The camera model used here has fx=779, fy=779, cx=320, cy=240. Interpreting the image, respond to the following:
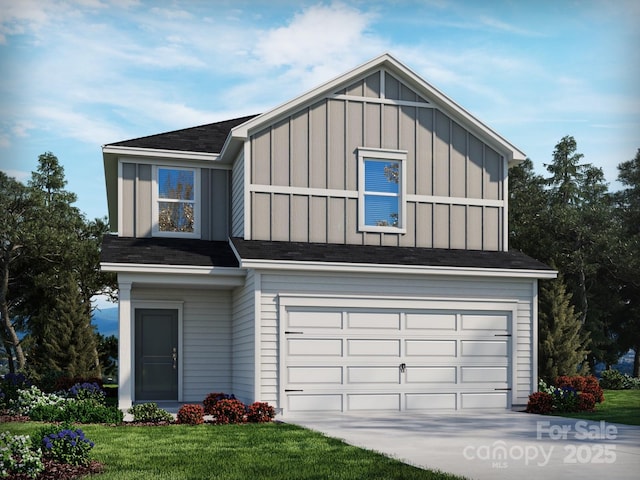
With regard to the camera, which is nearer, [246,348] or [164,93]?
[164,93]

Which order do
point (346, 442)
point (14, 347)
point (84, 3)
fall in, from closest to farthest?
point (84, 3) → point (346, 442) → point (14, 347)

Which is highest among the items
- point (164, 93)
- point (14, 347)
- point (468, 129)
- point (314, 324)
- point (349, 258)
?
point (468, 129)

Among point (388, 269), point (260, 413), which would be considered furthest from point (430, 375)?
point (260, 413)

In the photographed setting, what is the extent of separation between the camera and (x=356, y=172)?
17047 mm

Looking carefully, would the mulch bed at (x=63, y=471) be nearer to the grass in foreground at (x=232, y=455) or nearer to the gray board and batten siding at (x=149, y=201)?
the grass in foreground at (x=232, y=455)

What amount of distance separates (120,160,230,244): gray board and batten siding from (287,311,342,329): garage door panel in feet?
13.3

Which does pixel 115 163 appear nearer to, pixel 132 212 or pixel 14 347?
pixel 132 212

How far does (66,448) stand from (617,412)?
11.2 m

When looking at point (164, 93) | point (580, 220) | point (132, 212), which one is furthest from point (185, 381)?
point (580, 220)

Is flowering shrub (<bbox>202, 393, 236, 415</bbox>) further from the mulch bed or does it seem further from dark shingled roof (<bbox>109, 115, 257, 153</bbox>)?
dark shingled roof (<bbox>109, 115, 257, 153</bbox>)

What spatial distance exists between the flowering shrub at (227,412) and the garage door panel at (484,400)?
5056mm

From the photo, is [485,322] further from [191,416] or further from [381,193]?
[191,416]

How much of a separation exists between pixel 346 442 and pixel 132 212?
927 centimetres

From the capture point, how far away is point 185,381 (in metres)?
17.6
